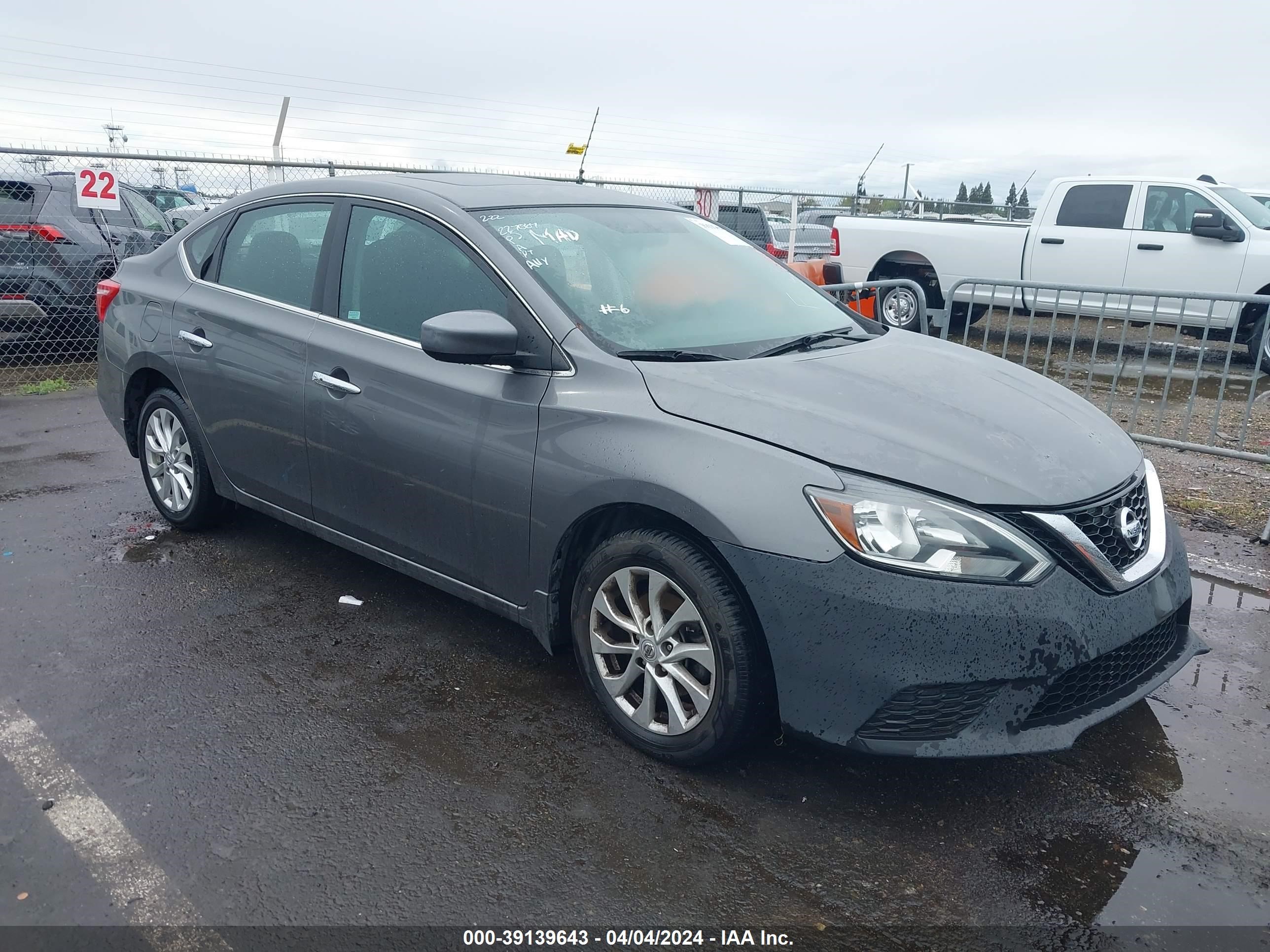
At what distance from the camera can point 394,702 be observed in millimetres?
3482

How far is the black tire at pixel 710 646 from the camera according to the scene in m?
2.82

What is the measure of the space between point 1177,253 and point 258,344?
413 inches

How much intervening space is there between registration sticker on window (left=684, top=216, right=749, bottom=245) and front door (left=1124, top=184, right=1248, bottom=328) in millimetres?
7787

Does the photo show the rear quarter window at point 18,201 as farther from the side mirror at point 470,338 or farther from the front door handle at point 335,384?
the side mirror at point 470,338

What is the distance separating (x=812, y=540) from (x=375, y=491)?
1817 millimetres

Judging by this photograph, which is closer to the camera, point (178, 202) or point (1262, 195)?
point (1262, 195)

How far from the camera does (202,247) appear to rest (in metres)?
4.75

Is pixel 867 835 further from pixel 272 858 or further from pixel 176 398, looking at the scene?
pixel 176 398

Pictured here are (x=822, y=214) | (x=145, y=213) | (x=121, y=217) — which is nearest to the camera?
(x=121, y=217)

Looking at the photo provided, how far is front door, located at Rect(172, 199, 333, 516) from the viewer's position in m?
4.08

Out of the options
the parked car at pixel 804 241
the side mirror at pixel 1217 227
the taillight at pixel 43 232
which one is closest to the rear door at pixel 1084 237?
the side mirror at pixel 1217 227

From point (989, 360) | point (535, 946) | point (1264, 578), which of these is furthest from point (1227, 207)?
point (535, 946)

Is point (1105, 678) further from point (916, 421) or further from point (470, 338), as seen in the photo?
point (470, 338)

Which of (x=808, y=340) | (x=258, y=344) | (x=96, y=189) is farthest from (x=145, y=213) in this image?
(x=808, y=340)
